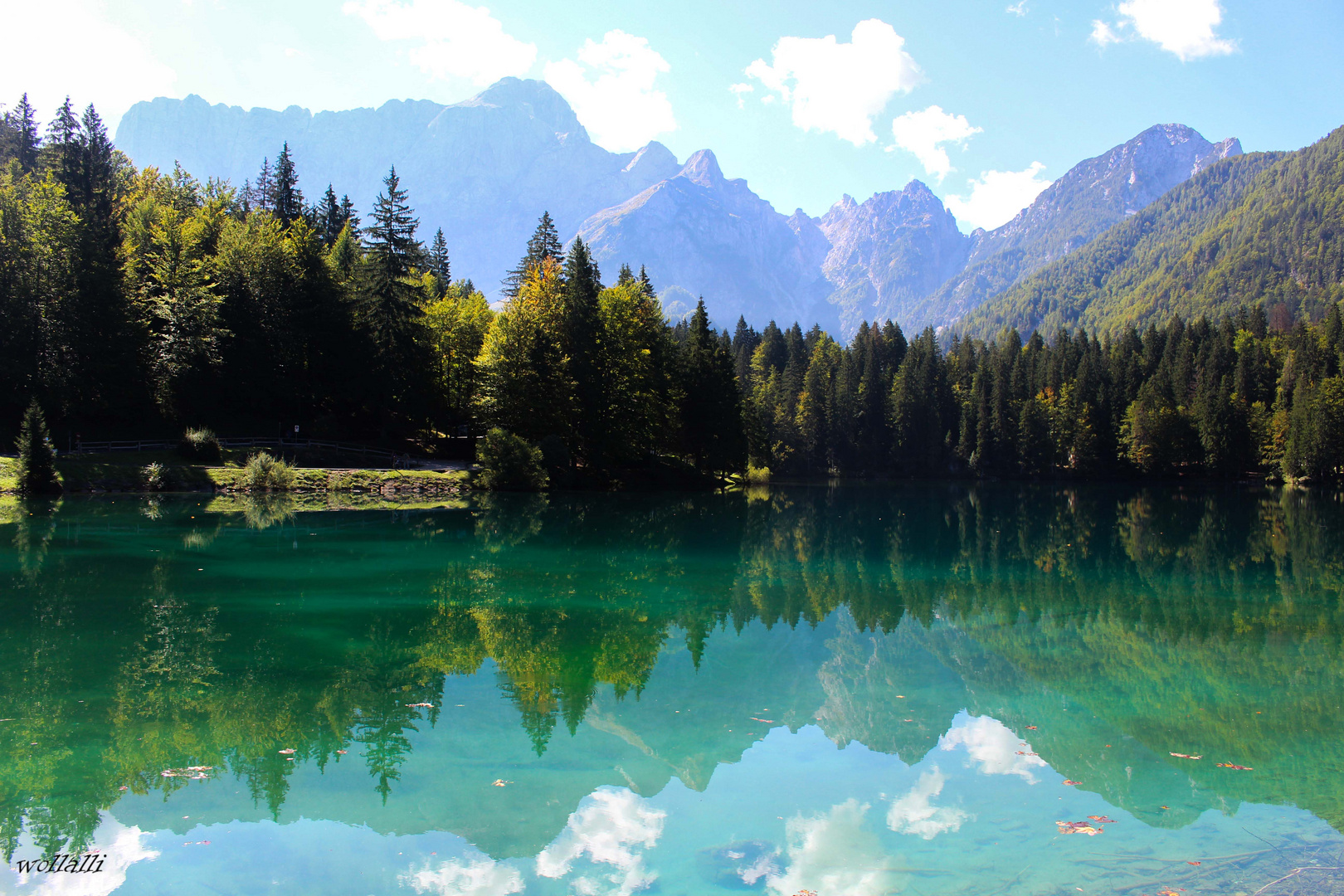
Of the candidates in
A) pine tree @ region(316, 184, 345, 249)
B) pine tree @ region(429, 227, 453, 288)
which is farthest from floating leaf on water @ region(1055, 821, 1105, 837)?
pine tree @ region(429, 227, 453, 288)

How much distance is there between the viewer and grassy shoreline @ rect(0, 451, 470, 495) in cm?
4103

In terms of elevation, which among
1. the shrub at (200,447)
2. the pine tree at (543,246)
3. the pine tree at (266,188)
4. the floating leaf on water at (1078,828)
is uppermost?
the pine tree at (266,188)

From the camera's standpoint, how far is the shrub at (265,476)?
4472 cm

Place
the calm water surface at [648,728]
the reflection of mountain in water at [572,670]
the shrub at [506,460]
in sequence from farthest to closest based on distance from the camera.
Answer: the shrub at [506,460] < the reflection of mountain in water at [572,670] < the calm water surface at [648,728]

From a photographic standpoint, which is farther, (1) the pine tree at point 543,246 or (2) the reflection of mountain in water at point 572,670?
(1) the pine tree at point 543,246

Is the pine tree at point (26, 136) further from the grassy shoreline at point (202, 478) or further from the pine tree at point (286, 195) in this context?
the grassy shoreline at point (202, 478)

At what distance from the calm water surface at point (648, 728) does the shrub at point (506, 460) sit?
26322mm

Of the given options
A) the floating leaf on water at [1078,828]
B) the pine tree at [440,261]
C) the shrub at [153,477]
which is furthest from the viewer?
the pine tree at [440,261]

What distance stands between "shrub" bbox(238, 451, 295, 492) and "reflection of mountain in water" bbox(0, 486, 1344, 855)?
14409mm

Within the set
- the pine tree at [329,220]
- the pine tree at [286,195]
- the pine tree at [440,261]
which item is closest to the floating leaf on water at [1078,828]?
the pine tree at [286,195]

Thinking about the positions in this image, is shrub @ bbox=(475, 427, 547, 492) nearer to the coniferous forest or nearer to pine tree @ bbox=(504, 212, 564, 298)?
the coniferous forest

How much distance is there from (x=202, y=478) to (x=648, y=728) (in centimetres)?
4171

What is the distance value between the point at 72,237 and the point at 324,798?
175 feet

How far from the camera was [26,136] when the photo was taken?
221 feet
